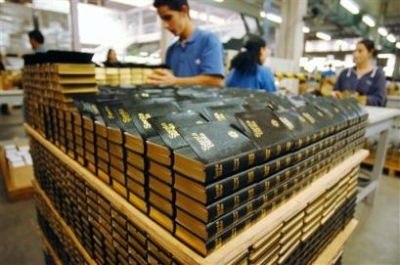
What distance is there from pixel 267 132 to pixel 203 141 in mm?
241

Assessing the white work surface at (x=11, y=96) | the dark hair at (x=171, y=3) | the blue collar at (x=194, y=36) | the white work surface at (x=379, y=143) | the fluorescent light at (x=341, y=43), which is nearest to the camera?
the dark hair at (x=171, y=3)

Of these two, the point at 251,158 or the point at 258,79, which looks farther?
the point at 258,79

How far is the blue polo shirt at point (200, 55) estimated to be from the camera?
192 centimetres

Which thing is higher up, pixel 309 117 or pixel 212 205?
pixel 309 117

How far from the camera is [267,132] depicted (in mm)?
796

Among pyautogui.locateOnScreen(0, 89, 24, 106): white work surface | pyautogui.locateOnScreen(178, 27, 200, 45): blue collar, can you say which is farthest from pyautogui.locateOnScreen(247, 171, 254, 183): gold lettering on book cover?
pyautogui.locateOnScreen(0, 89, 24, 106): white work surface

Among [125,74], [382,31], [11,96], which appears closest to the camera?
[125,74]

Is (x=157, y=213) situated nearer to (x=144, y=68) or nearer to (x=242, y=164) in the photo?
(x=242, y=164)

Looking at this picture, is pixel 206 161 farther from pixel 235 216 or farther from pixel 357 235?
pixel 357 235

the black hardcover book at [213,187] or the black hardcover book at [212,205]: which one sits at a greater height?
the black hardcover book at [213,187]

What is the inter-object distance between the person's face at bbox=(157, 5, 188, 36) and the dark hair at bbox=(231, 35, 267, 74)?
2.43ft

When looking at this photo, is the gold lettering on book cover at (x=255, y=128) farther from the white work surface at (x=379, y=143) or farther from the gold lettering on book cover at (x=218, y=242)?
the white work surface at (x=379, y=143)

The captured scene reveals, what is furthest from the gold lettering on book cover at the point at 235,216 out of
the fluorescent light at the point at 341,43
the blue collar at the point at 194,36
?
the fluorescent light at the point at 341,43

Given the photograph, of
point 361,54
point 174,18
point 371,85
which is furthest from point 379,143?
point 174,18
